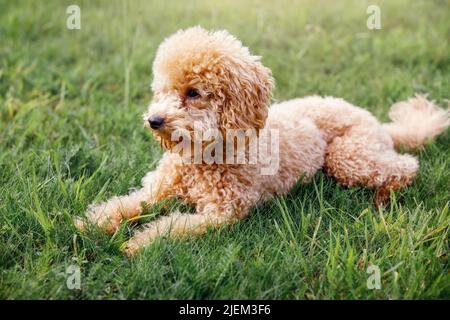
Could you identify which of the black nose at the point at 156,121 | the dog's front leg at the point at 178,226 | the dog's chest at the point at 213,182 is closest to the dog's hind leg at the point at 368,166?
the dog's chest at the point at 213,182

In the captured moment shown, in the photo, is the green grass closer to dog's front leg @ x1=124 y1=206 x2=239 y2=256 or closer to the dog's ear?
dog's front leg @ x1=124 y1=206 x2=239 y2=256

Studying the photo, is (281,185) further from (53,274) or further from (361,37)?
(361,37)

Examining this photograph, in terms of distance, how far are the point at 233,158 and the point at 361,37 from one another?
3463 mm

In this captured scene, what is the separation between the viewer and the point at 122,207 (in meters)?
3.25

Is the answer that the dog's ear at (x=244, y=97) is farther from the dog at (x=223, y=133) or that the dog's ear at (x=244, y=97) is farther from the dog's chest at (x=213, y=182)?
the dog's chest at (x=213, y=182)

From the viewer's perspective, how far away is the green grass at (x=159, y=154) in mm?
2707

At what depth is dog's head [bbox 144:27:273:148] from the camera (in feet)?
9.87

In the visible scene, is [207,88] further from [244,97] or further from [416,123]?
[416,123]

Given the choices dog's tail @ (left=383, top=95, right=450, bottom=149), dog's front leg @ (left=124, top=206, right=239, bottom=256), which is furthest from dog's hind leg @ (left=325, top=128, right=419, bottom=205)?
dog's front leg @ (left=124, top=206, right=239, bottom=256)

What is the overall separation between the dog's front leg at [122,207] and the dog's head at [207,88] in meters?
0.40

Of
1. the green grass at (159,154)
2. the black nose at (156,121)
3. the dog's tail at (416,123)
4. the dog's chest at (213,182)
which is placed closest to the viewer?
the green grass at (159,154)

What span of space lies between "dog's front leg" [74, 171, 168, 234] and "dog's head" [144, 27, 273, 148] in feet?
1.32
